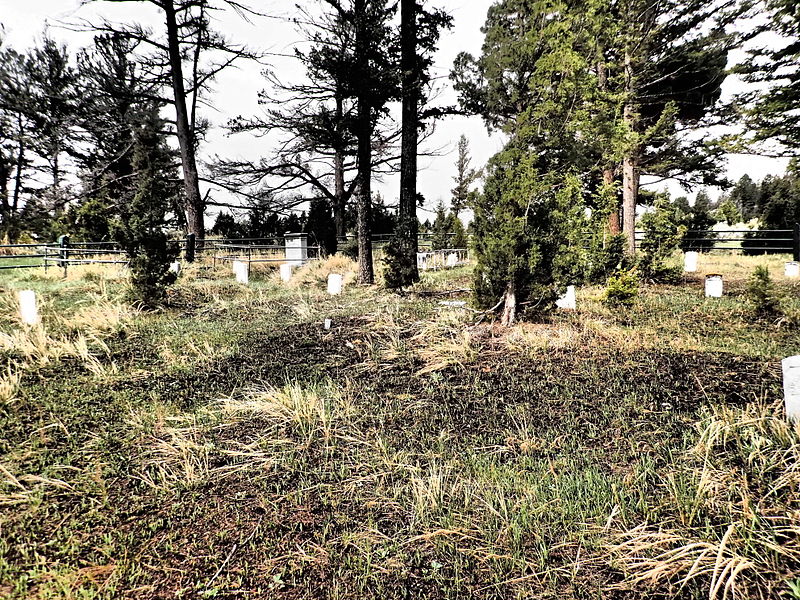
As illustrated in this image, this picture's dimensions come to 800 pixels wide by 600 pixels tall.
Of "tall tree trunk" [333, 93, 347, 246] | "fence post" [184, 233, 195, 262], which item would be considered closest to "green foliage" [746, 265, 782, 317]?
"fence post" [184, 233, 195, 262]

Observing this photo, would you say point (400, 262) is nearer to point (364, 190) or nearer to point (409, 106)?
point (364, 190)

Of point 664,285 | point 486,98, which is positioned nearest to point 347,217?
point 486,98

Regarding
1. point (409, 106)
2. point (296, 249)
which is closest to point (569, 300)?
point (409, 106)

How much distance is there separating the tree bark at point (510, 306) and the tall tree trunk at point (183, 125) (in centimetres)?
1163

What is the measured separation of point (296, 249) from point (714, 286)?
1238 cm

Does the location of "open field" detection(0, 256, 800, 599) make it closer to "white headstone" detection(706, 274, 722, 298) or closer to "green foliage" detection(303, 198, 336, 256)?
"white headstone" detection(706, 274, 722, 298)

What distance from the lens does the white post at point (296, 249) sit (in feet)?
48.0

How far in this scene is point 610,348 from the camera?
4336mm

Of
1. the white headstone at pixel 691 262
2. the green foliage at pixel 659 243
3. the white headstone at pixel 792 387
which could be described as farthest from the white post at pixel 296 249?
the white headstone at pixel 792 387

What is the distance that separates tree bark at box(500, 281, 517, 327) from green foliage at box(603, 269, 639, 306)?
1.98 meters

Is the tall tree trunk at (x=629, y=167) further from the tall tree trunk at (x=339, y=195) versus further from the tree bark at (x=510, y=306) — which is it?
the tall tree trunk at (x=339, y=195)

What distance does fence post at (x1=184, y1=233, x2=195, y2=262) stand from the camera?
12.5 meters

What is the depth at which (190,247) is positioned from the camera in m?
12.6

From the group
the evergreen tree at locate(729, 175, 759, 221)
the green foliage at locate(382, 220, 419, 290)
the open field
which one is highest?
the evergreen tree at locate(729, 175, 759, 221)
